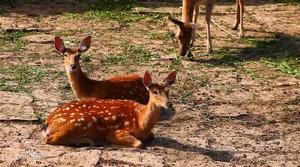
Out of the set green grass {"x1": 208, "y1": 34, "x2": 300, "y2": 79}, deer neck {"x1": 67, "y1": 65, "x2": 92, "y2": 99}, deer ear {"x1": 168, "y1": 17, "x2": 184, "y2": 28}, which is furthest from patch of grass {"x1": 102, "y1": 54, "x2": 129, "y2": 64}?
deer neck {"x1": 67, "y1": 65, "x2": 92, "y2": 99}

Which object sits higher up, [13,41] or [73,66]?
[73,66]

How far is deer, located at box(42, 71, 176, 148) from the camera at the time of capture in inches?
263

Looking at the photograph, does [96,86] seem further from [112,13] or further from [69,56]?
[112,13]

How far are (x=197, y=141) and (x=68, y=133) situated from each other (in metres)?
1.38

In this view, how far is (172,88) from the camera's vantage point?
8.95m

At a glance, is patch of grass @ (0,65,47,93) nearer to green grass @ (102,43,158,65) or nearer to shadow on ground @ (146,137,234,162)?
green grass @ (102,43,158,65)

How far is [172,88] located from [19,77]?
203cm

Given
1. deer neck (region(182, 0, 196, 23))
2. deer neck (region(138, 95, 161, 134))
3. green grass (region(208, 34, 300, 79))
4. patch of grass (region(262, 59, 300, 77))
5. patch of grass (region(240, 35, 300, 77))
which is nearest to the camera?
deer neck (region(138, 95, 161, 134))

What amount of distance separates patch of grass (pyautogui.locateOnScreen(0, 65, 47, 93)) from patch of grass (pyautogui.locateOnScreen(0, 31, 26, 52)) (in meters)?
1.09

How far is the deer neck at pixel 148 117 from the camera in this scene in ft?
22.2

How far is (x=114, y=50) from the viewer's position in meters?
10.7

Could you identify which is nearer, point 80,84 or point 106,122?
point 106,122

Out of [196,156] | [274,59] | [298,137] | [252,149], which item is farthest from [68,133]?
[274,59]

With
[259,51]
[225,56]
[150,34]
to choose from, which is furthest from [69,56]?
[259,51]
